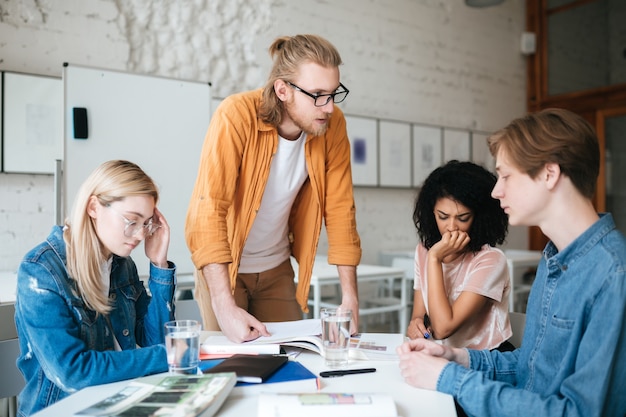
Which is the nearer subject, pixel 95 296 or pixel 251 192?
pixel 95 296

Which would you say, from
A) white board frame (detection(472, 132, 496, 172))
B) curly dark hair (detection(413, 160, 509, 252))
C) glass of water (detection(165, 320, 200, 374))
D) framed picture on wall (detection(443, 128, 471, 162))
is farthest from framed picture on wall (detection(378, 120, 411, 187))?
glass of water (detection(165, 320, 200, 374))

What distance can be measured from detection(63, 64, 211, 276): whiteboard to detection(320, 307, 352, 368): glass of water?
2.07m

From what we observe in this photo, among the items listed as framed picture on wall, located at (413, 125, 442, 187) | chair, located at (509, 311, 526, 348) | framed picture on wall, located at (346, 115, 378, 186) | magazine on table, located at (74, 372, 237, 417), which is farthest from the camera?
framed picture on wall, located at (413, 125, 442, 187)

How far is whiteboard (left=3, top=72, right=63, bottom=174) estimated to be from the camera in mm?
3197

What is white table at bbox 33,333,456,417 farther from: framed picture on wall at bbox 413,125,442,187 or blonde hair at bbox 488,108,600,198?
framed picture on wall at bbox 413,125,442,187

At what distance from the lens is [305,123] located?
1.59 metres

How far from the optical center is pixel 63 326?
112 centimetres

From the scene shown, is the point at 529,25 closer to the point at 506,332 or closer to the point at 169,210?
the point at 169,210

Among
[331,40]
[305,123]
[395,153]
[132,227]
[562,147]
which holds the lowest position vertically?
[132,227]

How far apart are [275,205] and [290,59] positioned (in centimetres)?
45

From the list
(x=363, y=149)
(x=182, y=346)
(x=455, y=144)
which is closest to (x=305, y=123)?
(x=182, y=346)

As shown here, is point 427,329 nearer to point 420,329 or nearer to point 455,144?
point 420,329

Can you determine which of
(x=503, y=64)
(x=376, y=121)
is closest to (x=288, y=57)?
(x=376, y=121)

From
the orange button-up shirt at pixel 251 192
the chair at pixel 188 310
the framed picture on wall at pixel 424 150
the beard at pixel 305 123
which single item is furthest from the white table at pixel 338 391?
the framed picture on wall at pixel 424 150
